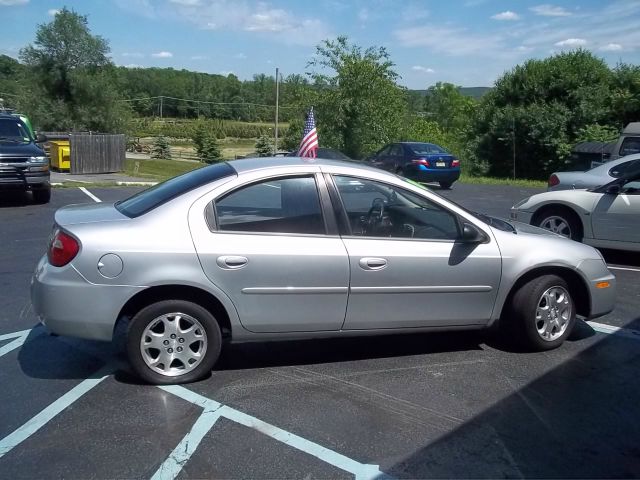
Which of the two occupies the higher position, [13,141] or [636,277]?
[13,141]

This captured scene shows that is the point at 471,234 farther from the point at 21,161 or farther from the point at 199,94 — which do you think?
the point at 199,94

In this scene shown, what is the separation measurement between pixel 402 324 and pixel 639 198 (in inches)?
191

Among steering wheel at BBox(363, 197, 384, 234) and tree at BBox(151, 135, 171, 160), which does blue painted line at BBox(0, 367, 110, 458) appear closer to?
steering wheel at BBox(363, 197, 384, 234)

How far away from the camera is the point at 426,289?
4.69 metres

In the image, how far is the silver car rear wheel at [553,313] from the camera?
505 cm

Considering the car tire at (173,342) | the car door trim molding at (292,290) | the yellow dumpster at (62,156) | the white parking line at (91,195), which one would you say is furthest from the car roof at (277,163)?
the yellow dumpster at (62,156)

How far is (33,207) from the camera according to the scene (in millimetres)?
13109

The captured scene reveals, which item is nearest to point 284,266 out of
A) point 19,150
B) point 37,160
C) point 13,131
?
point 37,160

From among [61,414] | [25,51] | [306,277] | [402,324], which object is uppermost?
[25,51]

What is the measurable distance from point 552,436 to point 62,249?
336 centimetres

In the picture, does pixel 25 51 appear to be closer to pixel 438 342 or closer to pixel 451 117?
pixel 438 342

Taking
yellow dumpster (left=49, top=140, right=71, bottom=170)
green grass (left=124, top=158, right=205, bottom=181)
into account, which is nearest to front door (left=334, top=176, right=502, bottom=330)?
green grass (left=124, top=158, right=205, bottom=181)

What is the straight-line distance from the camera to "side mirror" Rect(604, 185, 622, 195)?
322 inches

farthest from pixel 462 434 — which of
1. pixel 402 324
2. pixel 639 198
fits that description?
pixel 639 198
